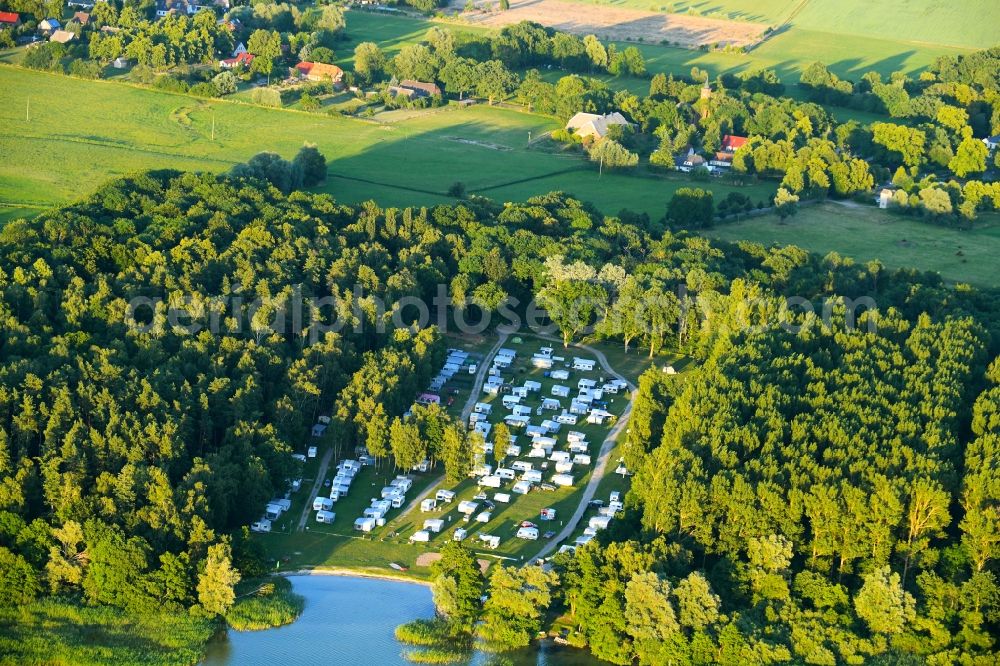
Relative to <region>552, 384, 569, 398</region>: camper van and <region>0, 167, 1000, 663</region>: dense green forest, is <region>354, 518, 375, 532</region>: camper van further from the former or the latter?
<region>552, 384, 569, 398</region>: camper van

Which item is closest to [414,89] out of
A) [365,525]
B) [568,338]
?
[568,338]

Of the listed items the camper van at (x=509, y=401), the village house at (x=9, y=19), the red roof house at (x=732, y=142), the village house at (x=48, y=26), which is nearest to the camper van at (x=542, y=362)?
the camper van at (x=509, y=401)

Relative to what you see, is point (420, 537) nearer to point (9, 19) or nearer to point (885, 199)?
point (885, 199)

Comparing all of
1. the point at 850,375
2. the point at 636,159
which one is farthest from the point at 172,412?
the point at 636,159

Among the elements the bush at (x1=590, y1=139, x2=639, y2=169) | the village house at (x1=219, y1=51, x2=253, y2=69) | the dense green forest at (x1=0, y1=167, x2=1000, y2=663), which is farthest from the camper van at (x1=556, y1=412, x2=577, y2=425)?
the village house at (x1=219, y1=51, x2=253, y2=69)

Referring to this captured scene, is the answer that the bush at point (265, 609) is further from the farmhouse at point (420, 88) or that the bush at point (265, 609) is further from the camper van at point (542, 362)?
the farmhouse at point (420, 88)
